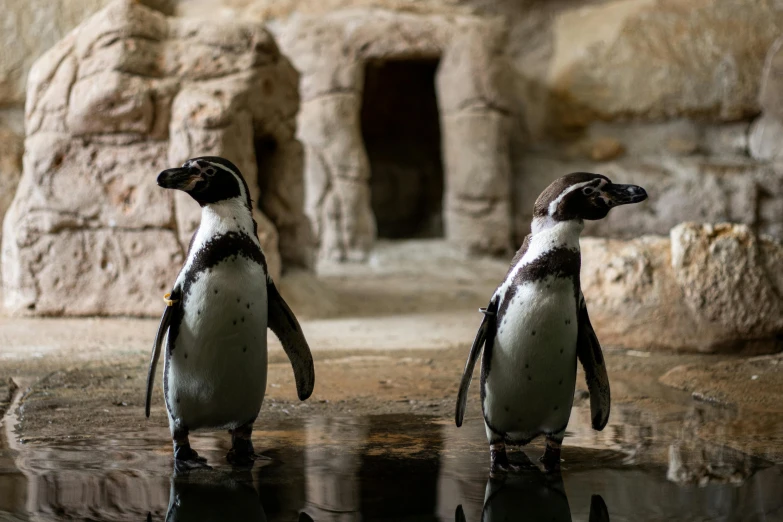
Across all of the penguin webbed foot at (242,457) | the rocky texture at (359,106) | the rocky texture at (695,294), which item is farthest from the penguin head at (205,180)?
the rocky texture at (359,106)

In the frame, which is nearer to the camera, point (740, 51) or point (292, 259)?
point (292, 259)

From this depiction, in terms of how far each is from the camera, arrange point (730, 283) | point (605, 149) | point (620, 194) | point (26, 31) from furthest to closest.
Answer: point (605, 149)
point (26, 31)
point (730, 283)
point (620, 194)

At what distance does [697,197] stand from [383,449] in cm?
923

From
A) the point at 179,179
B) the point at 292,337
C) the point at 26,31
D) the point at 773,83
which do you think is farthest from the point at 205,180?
the point at 773,83

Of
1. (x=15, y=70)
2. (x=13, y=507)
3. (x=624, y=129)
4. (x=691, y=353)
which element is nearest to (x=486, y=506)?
(x=13, y=507)

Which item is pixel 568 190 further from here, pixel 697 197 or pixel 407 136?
pixel 407 136

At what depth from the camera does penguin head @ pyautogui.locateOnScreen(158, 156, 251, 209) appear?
10.0 ft

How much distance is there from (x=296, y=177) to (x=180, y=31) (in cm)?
168

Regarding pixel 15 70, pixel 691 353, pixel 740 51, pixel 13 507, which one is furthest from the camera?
pixel 740 51

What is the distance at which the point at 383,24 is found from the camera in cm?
1137

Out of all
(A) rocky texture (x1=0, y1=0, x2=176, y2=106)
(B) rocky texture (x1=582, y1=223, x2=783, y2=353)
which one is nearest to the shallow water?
(B) rocky texture (x1=582, y1=223, x2=783, y2=353)

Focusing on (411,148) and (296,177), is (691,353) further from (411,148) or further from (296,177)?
(411,148)

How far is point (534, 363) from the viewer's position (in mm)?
3064

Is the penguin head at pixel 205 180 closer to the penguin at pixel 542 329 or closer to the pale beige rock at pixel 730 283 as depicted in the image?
the penguin at pixel 542 329
